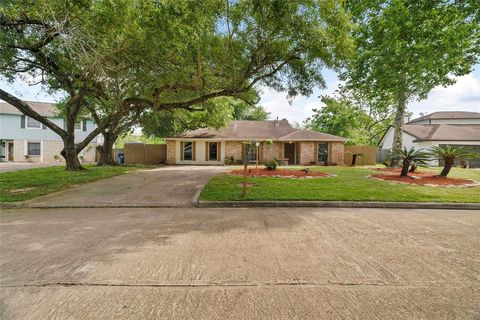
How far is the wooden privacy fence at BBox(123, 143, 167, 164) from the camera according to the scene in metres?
23.2

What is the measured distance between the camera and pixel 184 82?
11539mm

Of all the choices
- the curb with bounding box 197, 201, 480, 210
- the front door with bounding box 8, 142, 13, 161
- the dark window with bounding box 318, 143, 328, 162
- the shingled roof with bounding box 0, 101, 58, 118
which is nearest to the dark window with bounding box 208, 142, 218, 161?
the dark window with bounding box 318, 143, 328, 162

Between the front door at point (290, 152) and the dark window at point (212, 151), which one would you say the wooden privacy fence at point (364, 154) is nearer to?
the front door at point (290, 152)

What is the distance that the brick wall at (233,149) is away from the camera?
23109 millimetres

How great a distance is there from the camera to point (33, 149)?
27.9 meters

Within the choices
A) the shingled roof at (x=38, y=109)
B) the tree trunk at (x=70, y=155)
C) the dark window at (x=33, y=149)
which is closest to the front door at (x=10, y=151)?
the dark window at (x=33, y=149)

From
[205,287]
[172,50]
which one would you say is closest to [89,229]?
[205,287]

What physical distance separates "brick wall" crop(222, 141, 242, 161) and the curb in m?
16.2

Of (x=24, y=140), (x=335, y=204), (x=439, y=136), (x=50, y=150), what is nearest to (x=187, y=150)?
(x=50, y=150)

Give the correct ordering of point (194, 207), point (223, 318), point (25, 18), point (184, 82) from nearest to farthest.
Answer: point (223, 318), point (194, 207), point (25, 18), point (184, 82)

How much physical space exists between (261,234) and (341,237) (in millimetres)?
1422

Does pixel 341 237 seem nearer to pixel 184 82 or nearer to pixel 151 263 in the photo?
pixel 151 263

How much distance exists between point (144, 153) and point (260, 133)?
1110 cm

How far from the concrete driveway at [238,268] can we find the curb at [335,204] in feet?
4.33
